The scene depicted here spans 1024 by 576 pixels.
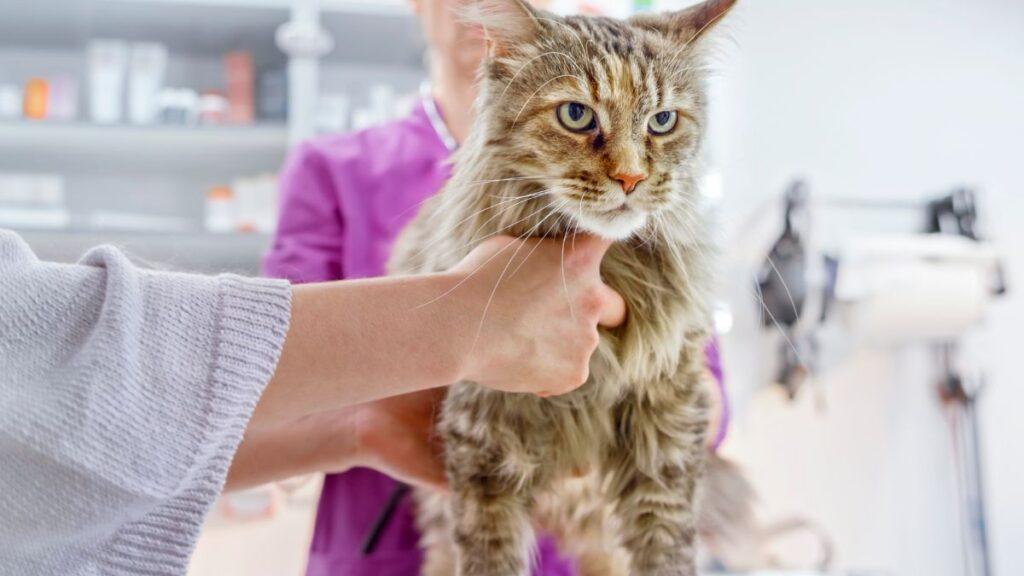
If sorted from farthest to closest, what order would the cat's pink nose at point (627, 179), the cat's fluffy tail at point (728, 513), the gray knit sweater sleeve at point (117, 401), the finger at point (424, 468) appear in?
the cat's fluffy tail at point (728, 513), the finger at point (424, 468), the cat's pink nose at point (627, 179), the gray knit sweater sleeve at point (117, 401)

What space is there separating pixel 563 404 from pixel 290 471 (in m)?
0.40

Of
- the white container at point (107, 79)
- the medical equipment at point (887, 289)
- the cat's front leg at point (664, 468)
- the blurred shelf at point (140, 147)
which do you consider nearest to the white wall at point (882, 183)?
the medical equipment at point (887, 289)

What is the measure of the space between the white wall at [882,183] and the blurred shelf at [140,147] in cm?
164

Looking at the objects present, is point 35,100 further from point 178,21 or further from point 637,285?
point 637,285

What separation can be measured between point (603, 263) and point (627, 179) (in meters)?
0.15

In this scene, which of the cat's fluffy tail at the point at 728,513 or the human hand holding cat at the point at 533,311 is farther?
the cat's fluffy tail at the point at 728,513

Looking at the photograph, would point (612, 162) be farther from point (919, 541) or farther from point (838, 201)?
point (919, 541)

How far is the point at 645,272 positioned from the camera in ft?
2.89

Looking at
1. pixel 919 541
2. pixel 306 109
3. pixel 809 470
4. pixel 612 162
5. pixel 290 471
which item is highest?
pixel 306 109

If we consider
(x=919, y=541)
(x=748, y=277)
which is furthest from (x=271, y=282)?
(x=919, y=541)

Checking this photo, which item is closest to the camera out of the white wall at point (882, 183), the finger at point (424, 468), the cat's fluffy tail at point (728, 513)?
the finger at point (424, 468)

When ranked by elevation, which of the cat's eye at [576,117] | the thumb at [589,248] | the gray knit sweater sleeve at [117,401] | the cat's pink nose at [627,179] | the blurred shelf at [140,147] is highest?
the blurred shelf at [140,147]

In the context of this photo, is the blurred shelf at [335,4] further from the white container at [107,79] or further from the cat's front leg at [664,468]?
the cat's front leg at [664,468]

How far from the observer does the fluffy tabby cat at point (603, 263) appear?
79 cm
